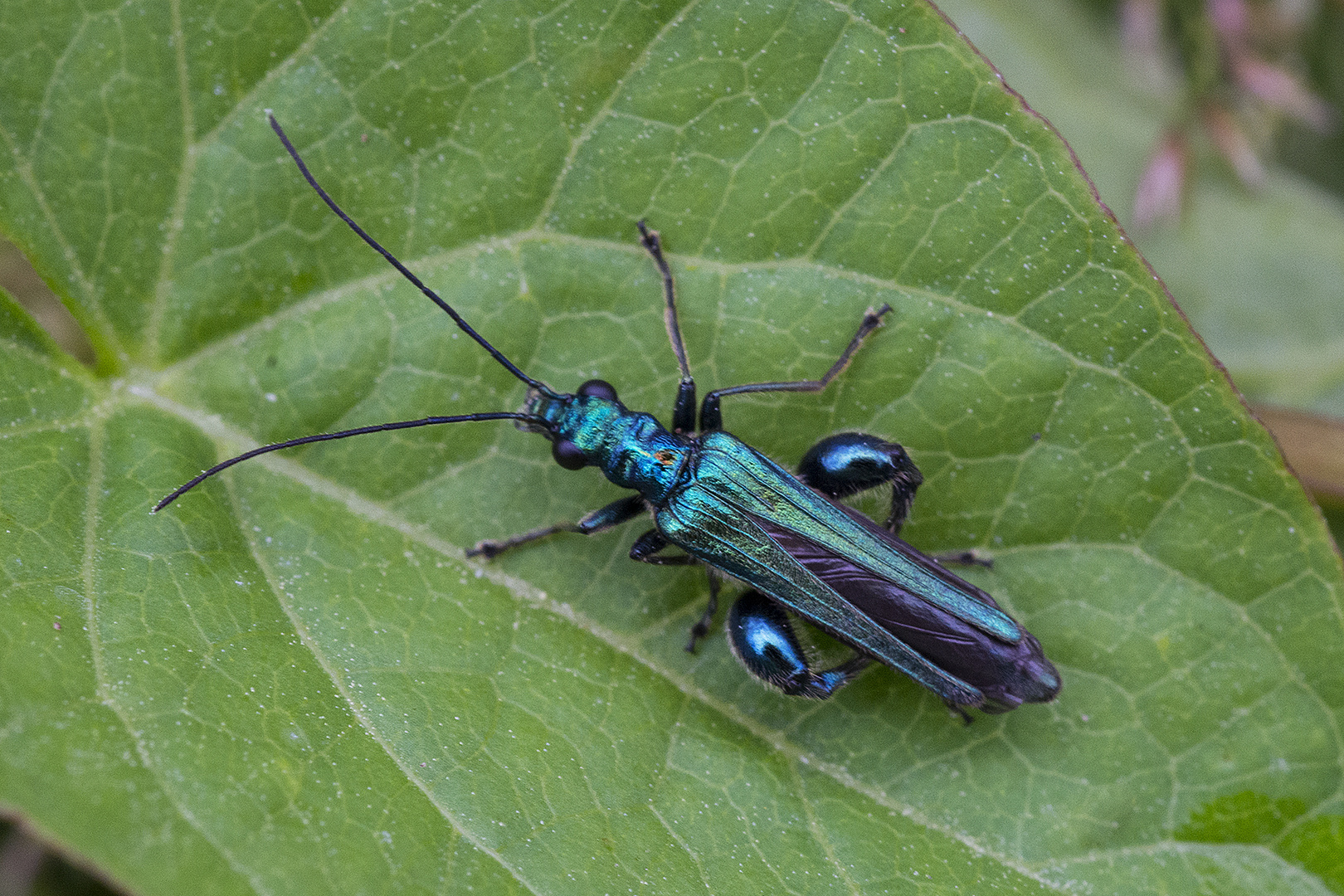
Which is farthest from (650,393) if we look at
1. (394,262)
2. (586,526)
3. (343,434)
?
(343,434)

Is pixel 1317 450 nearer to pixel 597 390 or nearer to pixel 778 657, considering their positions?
pixel 778 657

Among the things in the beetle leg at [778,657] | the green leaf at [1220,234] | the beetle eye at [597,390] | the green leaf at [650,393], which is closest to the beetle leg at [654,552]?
the green leaf at [650,393]

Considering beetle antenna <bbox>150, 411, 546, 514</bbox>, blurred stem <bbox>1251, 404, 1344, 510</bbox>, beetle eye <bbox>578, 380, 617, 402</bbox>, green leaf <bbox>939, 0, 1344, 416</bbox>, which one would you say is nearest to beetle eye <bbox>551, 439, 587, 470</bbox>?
beetle antenna <bbox>150, 411, 546, 514</bbox>

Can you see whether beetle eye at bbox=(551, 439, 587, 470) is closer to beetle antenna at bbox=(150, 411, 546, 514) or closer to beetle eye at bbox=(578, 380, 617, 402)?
beetle antenna at bbox=(150, 411, 546, 514)

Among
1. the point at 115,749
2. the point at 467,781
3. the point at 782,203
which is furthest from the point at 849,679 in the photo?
the point at 115,749

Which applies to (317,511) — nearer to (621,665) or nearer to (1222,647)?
(621,665)

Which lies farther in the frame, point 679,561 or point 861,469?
point 679,561
